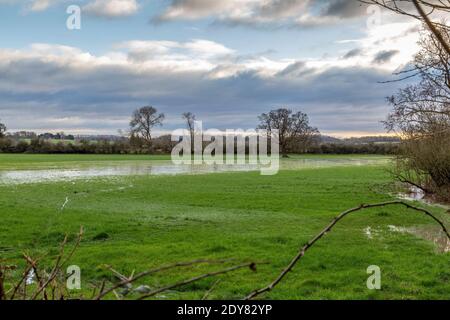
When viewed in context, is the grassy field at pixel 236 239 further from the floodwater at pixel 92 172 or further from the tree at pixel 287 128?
the tree at pixel 287 128

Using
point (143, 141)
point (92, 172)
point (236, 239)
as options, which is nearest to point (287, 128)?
point (143, 141)

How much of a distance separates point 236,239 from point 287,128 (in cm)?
9916

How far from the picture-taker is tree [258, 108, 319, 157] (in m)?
111

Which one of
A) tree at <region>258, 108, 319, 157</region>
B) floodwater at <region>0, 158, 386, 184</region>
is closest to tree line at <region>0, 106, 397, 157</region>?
tree at <region>258, 108, 319, 157</region>

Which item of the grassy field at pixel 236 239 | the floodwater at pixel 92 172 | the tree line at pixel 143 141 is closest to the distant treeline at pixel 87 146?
the tree line at pixel 143 141

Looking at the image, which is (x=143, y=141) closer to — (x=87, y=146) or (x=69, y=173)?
(x=87, y=146)

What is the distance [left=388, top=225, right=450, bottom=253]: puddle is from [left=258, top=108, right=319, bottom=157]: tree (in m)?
94.4

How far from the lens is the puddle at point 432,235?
13380 mm

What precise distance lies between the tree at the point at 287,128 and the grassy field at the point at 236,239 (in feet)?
273

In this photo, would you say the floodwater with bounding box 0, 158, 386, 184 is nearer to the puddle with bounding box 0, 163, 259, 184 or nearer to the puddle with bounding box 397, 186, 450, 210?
the puddle with bounding box 0, 163, 259, 184

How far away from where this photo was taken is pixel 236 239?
14.0 m
